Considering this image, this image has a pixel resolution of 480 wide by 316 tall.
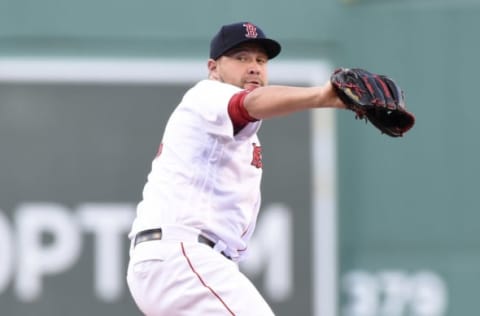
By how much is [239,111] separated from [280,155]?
9.72ft

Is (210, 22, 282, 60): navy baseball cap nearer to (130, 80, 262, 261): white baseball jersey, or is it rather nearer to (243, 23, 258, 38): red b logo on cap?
(243, 23, 258, 38): red b logo on cap

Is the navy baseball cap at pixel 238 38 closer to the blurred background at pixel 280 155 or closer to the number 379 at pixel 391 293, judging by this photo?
the blurred background at pixel 280 155

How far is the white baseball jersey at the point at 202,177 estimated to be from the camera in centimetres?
406

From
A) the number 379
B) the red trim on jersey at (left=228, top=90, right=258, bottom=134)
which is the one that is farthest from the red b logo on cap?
the number 379

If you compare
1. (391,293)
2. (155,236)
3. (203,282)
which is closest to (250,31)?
(155,236)

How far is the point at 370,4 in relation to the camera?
22.7 feet

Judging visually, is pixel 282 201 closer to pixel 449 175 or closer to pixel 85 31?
pixel 449 175

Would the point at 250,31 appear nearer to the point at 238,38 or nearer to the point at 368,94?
the point at 238,38

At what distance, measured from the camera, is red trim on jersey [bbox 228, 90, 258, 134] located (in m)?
3.85

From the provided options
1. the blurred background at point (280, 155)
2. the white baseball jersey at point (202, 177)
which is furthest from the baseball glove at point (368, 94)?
the blurred background at point (280, 155)

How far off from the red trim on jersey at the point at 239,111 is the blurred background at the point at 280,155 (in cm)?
280

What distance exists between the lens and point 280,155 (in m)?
6.82

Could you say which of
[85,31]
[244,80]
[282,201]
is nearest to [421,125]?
[282,201]

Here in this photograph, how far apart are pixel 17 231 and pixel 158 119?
0.92m
